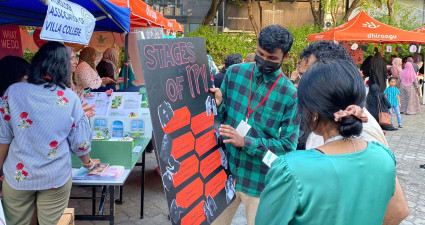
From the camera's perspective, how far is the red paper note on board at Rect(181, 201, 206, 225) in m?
1.94

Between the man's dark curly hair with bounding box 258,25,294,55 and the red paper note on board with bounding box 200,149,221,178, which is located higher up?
the man's dark curly hair with bounding box 258,25,294,55

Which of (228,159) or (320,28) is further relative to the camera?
(320,28)

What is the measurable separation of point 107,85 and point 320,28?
1590cm

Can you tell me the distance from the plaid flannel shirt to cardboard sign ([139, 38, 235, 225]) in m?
0.12

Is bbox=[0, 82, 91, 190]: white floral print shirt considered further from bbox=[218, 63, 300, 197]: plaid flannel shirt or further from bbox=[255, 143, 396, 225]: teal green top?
bbox=[255, 143, 396, 225]: teal green top

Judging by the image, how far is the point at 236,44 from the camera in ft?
59.5

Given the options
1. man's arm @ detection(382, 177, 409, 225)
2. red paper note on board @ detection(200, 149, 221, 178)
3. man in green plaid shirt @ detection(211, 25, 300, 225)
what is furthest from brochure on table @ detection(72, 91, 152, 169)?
man's arm @ detection(382, 177, 409, 225)

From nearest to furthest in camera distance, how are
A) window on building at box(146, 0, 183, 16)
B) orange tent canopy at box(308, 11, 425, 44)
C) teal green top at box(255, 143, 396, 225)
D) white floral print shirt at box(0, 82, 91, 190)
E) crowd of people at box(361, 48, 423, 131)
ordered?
teal green top at box(255, 143, 396, 225) < white floral print shirt at box(0, 82, 91, 190) < crowd of people at box(361, 48, 423, 131) < orange tent canopy at box(308, 11, 425, 44) < window on building at box(146, 0, 183, 16)

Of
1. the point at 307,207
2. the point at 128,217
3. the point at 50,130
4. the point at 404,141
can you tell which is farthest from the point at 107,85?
the point at 404,141

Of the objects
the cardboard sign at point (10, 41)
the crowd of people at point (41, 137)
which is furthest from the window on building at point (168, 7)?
the crowd of people at point (41, 137)

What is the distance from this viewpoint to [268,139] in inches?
97.8

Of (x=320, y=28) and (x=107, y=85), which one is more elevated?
(x=320, y=28)

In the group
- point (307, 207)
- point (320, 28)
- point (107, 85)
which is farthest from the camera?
point (320, 28)

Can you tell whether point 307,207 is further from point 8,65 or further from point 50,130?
point 8,65
